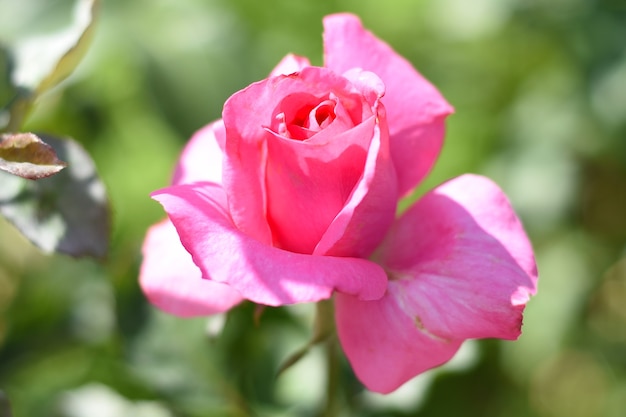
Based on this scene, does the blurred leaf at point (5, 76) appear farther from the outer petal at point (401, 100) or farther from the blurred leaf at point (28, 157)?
the outer petal at point (401, 100)

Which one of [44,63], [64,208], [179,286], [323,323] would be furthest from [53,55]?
[323,323]

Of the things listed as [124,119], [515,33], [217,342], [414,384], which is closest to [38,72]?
[217,342]

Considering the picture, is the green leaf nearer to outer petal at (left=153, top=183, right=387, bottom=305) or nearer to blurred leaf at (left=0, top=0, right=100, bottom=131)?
blurred leaf at (left=0, top=0, right=100, bottom=131)

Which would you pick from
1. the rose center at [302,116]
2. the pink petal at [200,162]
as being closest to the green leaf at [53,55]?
the pink petal at [200,162]

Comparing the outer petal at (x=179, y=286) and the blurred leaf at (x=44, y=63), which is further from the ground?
the blurred leaf at (x=44, y=63)

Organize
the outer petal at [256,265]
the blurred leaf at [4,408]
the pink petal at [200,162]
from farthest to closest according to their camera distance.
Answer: the pink petal at [200,162]
the blurred leaf at [4,408]
the outer petal at [256,265]

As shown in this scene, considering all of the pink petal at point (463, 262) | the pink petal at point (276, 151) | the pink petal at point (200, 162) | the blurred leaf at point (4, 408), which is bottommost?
the blurred leaf at point (4, 408)
